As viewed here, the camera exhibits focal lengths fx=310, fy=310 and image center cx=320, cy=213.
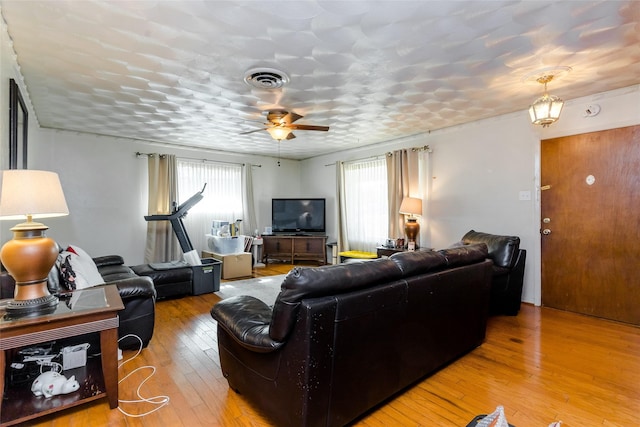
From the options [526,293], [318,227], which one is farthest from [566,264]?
[318,227]

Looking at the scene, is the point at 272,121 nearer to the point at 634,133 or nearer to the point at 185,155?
the point at 185,155

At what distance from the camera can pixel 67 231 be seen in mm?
4648

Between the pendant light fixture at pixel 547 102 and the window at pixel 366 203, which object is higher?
the pendant light fixture at pixel 547 102

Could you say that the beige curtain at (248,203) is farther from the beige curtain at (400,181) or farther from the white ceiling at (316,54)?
the beige curtain at (400,181)

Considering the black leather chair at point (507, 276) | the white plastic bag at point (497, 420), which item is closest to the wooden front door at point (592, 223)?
the black leather chair at point (507, 276)

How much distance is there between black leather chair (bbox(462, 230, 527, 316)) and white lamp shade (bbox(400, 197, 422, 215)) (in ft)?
4.54

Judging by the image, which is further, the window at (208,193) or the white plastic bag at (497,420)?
the window at (208,193)

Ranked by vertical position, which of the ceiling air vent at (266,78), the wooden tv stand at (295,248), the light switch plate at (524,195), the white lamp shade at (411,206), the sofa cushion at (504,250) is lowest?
the wooden tv stand at (295,248)

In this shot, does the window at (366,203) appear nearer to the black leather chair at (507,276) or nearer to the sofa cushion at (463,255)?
the black leather chair at (507,276)

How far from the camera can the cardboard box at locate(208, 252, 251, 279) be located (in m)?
5.13

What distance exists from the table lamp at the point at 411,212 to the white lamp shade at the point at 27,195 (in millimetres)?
4051

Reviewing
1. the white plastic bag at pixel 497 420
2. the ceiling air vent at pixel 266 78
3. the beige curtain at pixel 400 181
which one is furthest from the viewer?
the beige curtain at pixel 400 181

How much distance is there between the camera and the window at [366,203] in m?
5.61

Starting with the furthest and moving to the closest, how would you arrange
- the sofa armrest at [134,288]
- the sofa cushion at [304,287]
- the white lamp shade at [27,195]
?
the sofa armrest at [134,288]
the white lamp shade at [27,195]
the sofa cushion at [304,287]
